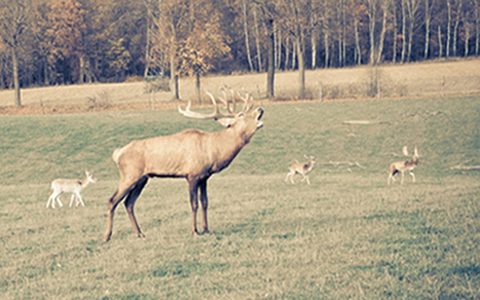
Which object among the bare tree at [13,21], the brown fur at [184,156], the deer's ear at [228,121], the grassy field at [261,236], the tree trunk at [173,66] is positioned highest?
the bare tree at [13,21]

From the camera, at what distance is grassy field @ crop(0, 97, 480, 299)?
6.88 metres

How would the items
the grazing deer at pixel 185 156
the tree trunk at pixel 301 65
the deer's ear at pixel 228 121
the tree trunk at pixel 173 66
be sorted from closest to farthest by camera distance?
the grazing deer at pixel 185 156, the deer's ear at pixel 228 121, the tree trunk at pixel 301 65, the tree trunk at pixel 173 66

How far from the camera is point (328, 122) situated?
3253cm

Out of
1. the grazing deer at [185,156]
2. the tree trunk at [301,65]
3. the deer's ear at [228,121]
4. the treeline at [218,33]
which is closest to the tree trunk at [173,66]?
the treeline at [218,33]

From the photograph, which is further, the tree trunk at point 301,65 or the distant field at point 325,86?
the tree trunk at point 301,65

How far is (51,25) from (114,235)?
7251 cm

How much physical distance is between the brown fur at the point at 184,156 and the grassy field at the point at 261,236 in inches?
42.4

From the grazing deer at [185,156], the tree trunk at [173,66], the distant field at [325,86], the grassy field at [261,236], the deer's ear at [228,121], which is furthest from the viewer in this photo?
the tree trunk at [173,66]

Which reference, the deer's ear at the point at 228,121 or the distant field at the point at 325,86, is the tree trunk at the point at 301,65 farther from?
the deer's ear at the point at 228,121

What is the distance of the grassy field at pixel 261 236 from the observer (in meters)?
6.88

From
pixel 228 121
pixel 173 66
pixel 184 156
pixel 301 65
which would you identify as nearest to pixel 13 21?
pixel 173 66

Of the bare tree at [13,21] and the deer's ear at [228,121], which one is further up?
the bare tree at [13,21]

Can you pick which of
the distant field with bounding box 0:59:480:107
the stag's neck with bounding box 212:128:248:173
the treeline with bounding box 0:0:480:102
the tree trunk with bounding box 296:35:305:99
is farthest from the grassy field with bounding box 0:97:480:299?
the treeline with bounding box 0:0:480:102

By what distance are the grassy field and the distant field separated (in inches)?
828
